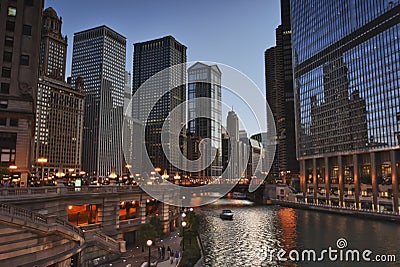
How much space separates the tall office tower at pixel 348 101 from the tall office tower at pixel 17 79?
95957 millimetres

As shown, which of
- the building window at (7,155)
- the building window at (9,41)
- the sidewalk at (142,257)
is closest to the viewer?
the sidewalk at (142,257)

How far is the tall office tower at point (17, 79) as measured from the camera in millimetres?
52125

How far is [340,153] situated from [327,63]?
123 ft

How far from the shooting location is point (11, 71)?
54906mm

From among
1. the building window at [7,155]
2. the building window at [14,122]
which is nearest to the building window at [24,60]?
the building window at [14,122]

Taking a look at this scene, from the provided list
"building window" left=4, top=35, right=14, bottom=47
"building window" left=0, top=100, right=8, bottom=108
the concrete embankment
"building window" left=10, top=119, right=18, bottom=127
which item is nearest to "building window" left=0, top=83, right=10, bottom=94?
"building window" left=0, top=100, right=8, bottom=108

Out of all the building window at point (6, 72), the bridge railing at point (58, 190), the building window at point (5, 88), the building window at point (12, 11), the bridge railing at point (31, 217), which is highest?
the building window at point (12, 11)

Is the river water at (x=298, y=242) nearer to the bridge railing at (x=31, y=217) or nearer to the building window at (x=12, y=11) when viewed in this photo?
the bridge railing at (x=31, y=217)

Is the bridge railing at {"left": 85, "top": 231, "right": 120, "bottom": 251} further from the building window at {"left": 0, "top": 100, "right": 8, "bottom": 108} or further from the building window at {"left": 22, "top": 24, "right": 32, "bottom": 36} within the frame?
the building window at {"left": 22, "top": 24, "right": 32, "bottom": 36}

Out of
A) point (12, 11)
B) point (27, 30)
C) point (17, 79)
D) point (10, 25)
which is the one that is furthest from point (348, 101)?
point (10, 25)

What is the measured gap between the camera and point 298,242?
186 ft

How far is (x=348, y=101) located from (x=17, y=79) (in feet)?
359

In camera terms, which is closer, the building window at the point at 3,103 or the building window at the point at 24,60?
the building window at the point at 3,103

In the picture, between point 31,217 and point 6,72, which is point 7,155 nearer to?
point 6,72
